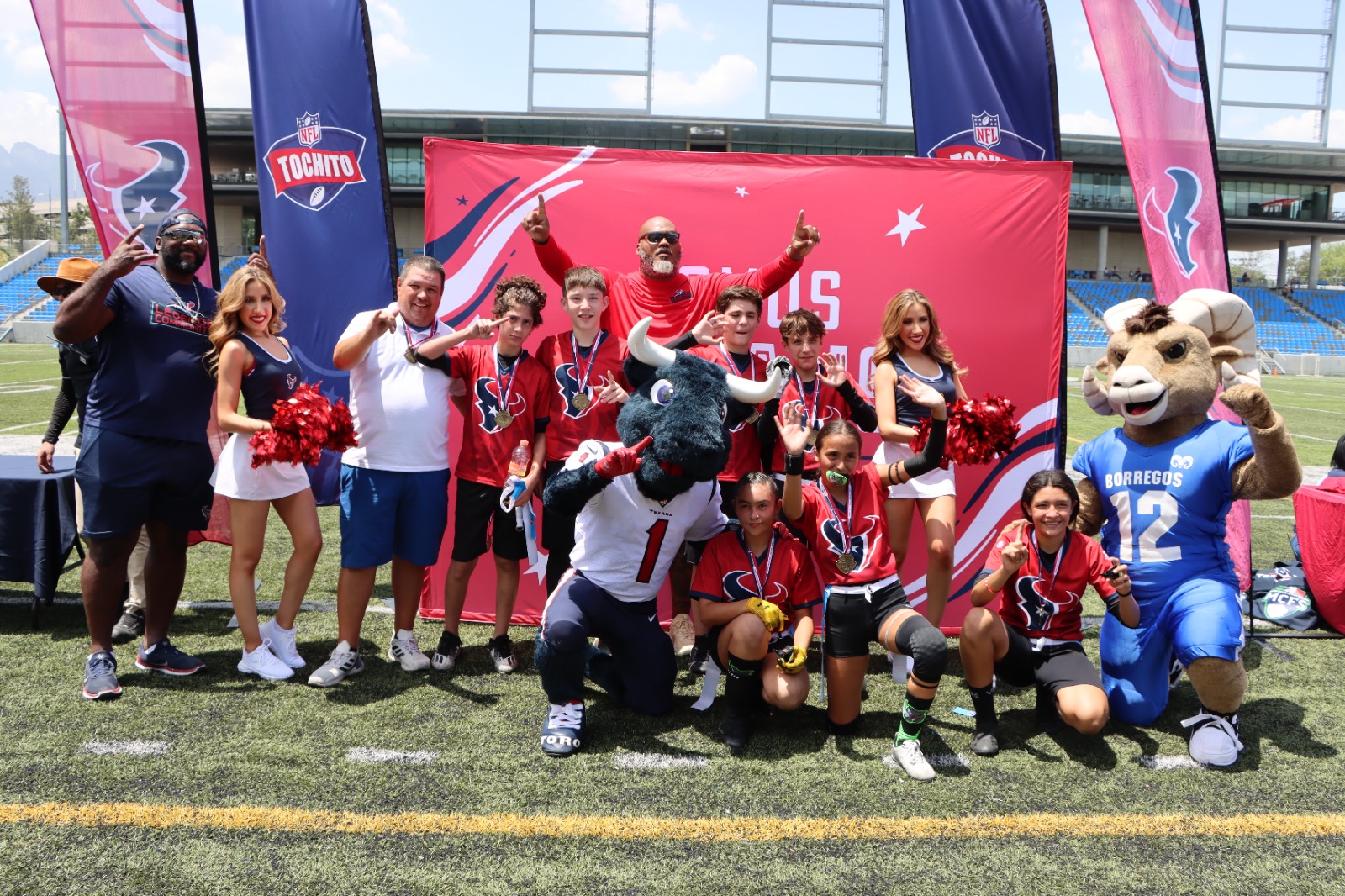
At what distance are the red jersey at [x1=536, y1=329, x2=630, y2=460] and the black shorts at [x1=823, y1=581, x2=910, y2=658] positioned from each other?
1422 millimetres

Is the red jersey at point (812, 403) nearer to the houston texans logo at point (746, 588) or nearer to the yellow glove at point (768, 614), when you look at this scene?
the houston texans logo at point (746, 588)

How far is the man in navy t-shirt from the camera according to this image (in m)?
4.03

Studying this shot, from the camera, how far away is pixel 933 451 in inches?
157

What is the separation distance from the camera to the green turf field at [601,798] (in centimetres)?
274

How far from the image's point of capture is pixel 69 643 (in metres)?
4.66

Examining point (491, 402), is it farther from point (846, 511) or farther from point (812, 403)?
point (846, 511)

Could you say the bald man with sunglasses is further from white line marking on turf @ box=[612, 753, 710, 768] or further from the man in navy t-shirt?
white line marking on turf @ box=[612, 753, 710, 768]

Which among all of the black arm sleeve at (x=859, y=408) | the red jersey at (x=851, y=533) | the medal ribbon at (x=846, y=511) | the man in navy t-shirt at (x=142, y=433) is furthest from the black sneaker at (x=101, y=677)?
the black arm sleeve at (x=859, y=408)

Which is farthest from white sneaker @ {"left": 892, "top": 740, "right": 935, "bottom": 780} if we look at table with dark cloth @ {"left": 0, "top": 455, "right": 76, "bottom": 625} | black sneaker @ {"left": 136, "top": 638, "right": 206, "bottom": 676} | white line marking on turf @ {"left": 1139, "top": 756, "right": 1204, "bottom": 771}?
table with dark cloth @ {"left": 0, "top": 455, "right": 76, "bottom": 625}

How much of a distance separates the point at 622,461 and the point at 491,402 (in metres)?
1.19

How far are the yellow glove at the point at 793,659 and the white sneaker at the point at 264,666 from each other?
2.40 m

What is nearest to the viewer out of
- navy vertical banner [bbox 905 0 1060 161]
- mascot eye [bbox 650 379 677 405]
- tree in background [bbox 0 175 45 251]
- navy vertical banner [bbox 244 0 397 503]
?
mascot eye [bbox 650 379 677 405]

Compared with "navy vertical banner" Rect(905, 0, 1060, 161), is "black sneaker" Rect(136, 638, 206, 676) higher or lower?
lower

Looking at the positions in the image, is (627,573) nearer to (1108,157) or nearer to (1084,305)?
(1084,305)
